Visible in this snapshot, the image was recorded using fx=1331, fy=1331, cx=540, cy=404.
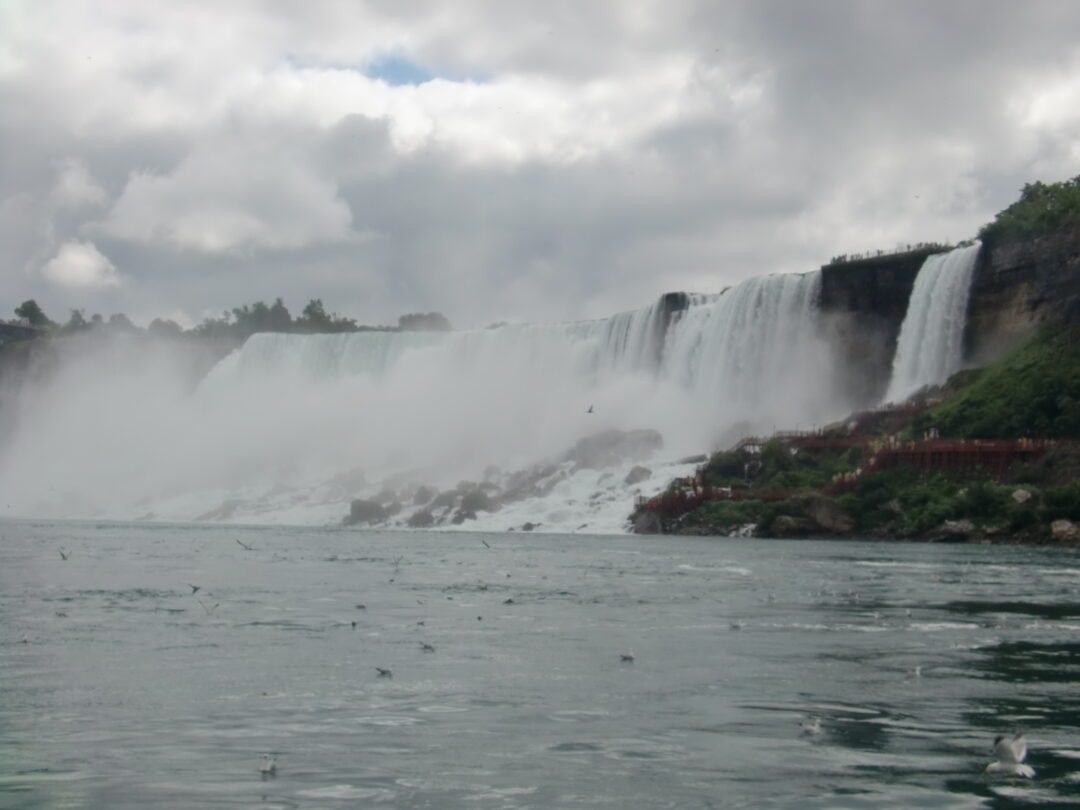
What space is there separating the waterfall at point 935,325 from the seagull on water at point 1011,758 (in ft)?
169

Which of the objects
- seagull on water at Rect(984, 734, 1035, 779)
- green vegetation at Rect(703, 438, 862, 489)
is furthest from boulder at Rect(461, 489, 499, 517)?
seagull on water at Rect(984, 734, 1035, 779)

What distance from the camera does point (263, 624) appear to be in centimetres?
1650

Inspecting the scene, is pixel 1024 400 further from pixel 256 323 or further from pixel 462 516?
pixel 256 323

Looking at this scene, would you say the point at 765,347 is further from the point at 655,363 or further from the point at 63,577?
Result: the point at 63,577

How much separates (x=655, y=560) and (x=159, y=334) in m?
94.4

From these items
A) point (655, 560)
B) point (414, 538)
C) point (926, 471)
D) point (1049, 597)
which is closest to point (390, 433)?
point (414, 538)

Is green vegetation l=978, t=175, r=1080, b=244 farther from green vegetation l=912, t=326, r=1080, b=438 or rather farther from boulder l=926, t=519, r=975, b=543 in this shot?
boulder l=926, t=519, r=975, b=543

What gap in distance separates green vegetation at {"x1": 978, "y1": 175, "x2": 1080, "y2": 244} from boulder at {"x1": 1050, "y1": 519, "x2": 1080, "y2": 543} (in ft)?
71.2

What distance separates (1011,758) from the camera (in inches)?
339

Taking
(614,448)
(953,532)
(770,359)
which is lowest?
(953,532)

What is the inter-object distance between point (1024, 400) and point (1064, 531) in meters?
11.5

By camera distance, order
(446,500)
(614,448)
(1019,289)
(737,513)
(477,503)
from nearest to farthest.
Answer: (737,513) < (1019,289) < (477,503) < (446,500) < (614,448)

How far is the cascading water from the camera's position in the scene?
214 ft

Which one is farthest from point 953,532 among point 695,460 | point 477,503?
point 477,503
